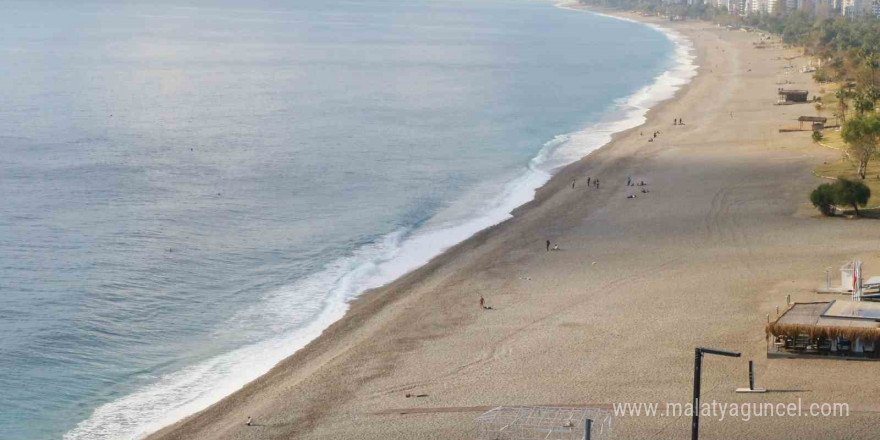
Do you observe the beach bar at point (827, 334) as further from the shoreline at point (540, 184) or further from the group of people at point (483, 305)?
the shoreline at point (540, 184)

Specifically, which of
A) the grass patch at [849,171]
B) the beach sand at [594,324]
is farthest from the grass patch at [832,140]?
the beach sand at [594,324]

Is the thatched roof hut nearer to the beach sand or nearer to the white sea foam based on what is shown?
the beach sand

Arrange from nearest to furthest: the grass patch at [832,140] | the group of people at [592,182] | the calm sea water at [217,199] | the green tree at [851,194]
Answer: the calm sea water at [217,199]
the green tree at [851,194]
the group of people at [592,182]
the grass patch at [832,140]

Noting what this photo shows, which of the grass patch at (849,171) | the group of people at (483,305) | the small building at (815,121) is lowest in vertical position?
the group of people at (483,305)

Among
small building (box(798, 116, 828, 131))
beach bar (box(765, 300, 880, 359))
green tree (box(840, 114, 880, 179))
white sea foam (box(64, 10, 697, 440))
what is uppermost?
green tree (box(840, 114, 880, 179))

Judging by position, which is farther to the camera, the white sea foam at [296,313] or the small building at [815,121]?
the small building at [815,121]

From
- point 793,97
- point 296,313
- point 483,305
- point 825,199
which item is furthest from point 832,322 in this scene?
point 793,97

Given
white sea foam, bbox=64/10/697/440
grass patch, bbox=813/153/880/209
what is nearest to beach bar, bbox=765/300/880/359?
white sea foam, bbox=64/10/697/440

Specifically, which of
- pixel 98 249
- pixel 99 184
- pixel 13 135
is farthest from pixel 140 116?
pixel 98 249
